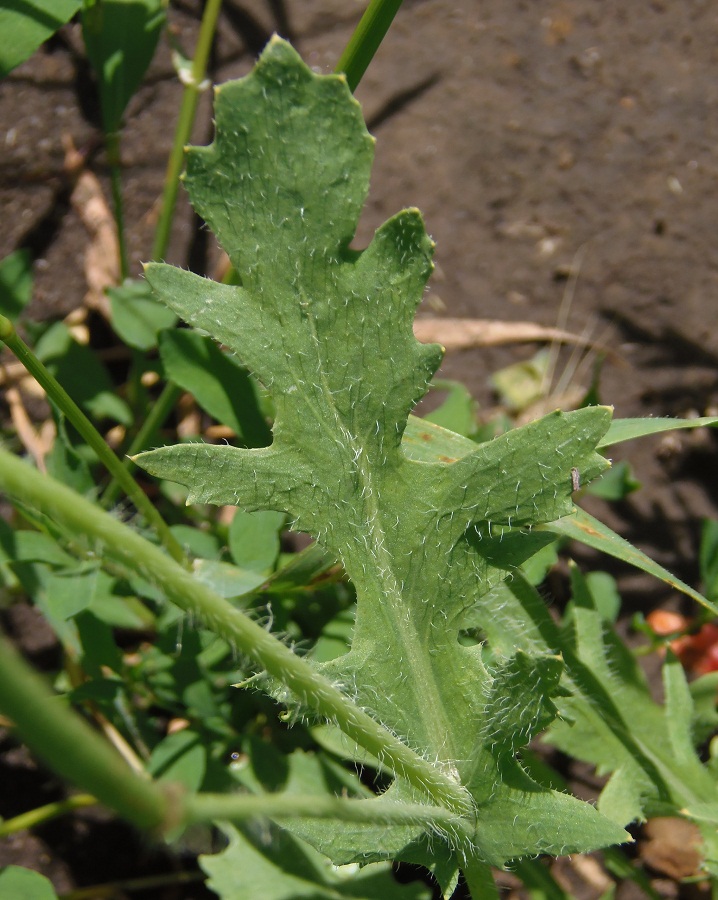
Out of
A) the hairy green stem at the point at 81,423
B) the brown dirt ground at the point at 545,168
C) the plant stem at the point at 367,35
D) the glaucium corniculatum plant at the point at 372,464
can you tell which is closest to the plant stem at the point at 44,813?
the hairy green stem at the point at 81,423

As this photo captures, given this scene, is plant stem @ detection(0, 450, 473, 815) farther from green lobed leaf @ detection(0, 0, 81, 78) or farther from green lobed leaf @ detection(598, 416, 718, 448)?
green lobed leaf @ detection(0, 0, 81, 78)

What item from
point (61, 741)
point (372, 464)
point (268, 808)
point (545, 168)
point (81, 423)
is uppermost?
point (61, 741)

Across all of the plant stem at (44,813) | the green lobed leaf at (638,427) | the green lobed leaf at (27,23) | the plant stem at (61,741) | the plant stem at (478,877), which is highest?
the green lobed leaf at (27,23)

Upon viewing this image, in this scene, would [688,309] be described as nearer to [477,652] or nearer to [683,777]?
[683,777]

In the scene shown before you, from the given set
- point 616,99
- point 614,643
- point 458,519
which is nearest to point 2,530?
point 458,519

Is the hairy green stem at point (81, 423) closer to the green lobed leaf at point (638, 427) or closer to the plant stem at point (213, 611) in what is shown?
the plant stem at point (213, 611)

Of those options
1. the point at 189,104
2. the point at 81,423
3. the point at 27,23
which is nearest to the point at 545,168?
the point at 189,104

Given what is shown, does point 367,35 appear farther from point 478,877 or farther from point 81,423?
point 478,877
